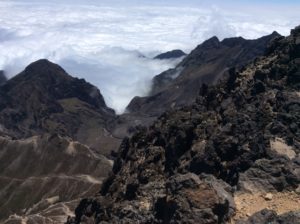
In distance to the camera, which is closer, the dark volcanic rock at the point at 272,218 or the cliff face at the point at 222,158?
the dark volcanic rock at the point at 272,218

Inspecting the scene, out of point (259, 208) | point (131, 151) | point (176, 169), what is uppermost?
point (259, 208)

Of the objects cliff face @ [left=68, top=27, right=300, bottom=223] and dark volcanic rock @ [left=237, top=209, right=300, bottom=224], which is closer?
dark volcanic rock @ [left=237, top=209, right=300, bottom=224]

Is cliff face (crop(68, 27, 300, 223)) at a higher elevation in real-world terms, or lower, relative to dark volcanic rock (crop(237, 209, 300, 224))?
lower

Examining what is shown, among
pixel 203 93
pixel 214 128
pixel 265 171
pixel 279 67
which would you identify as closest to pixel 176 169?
pixel 214 128

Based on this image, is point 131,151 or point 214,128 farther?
point 131,151

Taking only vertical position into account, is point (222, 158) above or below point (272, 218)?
below

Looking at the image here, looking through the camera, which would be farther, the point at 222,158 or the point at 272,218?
the point at 222,158

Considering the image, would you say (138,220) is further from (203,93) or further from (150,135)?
(203,93)

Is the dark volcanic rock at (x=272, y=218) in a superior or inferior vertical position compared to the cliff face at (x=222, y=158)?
superior
